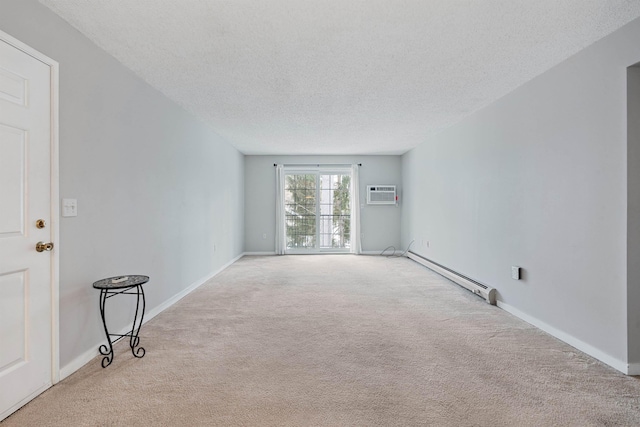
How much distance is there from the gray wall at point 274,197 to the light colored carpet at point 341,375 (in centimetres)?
390

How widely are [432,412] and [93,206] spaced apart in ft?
9.03

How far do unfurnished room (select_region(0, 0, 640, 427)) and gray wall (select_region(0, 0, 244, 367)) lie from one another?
2cm

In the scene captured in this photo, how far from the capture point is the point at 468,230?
4289 mm

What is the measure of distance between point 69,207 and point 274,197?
5311 mm

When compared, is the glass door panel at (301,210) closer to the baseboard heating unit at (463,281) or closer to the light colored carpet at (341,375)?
the baseboard heating unit at (463,281)


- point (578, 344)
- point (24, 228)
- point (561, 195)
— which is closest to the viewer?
point (24, 228)

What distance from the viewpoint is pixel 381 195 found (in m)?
7.40

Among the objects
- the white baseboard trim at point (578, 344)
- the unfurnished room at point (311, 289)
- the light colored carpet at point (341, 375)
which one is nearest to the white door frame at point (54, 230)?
the unfurnished room at point (311, 289)

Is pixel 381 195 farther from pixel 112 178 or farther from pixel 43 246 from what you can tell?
pixel 43 246

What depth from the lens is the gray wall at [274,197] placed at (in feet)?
24.1

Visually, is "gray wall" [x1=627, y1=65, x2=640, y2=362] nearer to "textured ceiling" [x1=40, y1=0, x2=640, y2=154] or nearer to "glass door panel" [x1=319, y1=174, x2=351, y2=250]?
"textured ceiling" [x1=40, y1=0, x2=640, y2=154]

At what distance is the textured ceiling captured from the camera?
6.36 feet

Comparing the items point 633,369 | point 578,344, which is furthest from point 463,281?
point 633,369

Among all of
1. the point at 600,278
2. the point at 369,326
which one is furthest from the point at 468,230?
the point at 369,326
